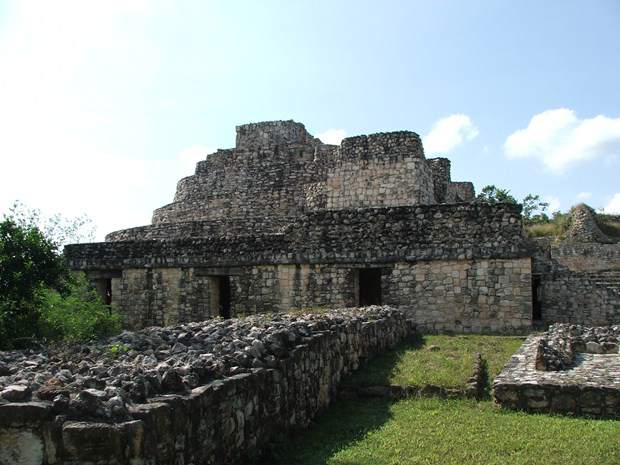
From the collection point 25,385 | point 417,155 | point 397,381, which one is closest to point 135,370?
point 25,385

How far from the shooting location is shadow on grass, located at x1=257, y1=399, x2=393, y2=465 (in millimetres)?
5754

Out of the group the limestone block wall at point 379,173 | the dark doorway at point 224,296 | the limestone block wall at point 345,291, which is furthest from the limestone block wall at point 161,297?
the limestone block wall at point 379,173

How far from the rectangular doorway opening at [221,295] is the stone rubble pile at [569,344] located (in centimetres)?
893

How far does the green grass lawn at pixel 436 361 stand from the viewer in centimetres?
841

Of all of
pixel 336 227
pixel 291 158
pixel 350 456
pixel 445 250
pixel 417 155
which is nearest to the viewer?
pixel 350 456

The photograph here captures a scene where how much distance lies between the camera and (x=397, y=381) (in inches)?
331

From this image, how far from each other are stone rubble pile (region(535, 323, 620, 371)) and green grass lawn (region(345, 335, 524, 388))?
32.0 inches

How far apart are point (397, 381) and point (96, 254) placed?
40.4 feet

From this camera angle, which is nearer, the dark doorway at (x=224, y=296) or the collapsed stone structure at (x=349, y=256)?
the collapsed stone structure at (x=349, y=256)

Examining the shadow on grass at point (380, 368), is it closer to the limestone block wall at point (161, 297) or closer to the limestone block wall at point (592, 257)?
the limestone block wall at point (161, 297)

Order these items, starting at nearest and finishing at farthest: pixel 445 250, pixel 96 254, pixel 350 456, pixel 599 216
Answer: pixel 350 456 < pixel 445 250 < pixel 96 254 < pixel 599 216

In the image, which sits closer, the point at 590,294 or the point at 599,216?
the point at 590,294

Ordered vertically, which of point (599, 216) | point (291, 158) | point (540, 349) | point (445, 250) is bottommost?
point (540, 349)

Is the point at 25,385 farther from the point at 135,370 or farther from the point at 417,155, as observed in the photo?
the point at 417,155
